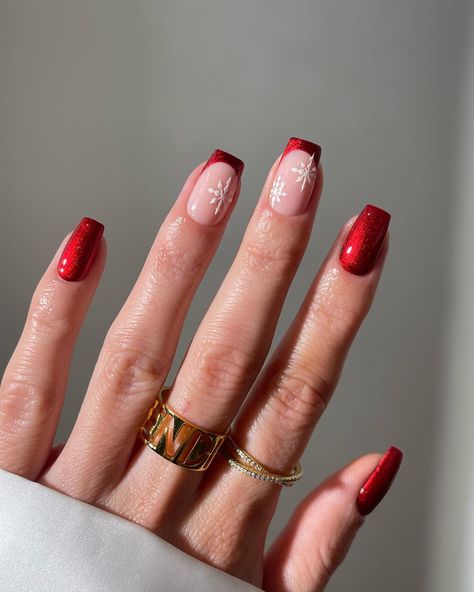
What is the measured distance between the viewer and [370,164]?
3.67 feet

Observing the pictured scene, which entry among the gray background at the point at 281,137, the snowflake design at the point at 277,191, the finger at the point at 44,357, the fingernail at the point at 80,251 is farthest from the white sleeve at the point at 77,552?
the gray background at the point at 281,137

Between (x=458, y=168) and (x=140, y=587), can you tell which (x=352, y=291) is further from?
(x=458, y=168)

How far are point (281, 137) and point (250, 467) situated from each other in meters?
0.63

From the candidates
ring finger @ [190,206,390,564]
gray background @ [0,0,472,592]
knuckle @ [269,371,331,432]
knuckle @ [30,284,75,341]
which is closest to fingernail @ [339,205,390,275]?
ring finger @ [190,206,390,564]

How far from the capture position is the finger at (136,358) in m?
0.59

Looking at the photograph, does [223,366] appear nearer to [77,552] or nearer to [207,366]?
[207,366]

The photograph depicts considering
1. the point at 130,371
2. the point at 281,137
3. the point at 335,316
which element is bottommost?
the point at 130,371

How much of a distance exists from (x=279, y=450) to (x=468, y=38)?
2.37ft

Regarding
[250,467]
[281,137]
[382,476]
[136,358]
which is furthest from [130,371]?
[281,137]

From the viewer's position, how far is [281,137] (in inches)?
44.6

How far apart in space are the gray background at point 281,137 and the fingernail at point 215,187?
0.55 metres

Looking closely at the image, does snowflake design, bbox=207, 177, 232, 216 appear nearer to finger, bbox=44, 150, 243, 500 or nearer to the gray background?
finger, bbox=44, 150, 243, 500

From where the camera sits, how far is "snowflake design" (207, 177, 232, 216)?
56 centimetres

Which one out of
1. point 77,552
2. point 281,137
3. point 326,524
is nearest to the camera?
point 77,552
